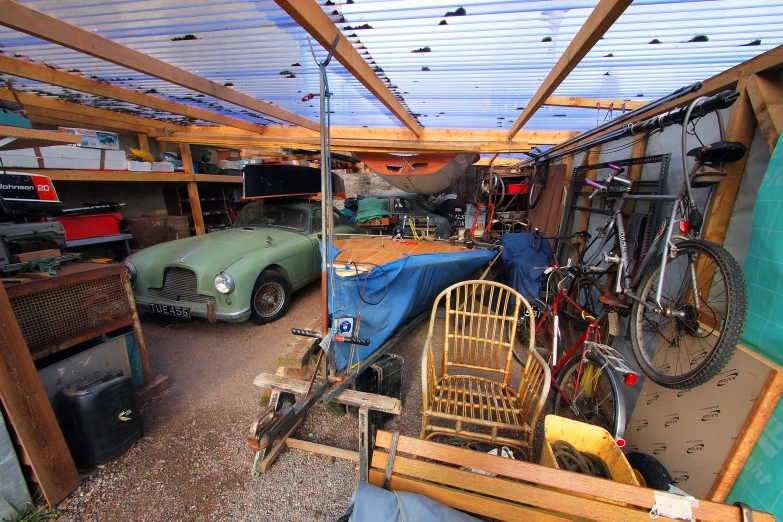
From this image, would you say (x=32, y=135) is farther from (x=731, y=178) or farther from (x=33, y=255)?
(x=731, y=178)

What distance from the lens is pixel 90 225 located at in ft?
15.8

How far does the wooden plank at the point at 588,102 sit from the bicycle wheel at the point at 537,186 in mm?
1636

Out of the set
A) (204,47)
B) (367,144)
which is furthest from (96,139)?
(367,144)

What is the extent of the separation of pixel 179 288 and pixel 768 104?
192 inches

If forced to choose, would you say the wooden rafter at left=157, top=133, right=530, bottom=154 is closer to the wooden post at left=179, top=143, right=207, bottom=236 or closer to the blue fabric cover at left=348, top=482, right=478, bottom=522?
the wooden post at left=179, top=143, right=207, bottom=236

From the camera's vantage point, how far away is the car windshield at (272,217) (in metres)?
4.80

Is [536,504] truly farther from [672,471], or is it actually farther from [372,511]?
[672,471]

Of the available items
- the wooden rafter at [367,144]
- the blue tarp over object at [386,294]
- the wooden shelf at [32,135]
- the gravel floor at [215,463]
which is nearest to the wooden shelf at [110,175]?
the wooden rafter at [367,144]

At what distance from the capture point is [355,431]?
232 centimetres

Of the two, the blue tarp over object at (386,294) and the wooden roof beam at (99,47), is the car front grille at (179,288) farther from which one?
the wooden roof beam at (99,47)

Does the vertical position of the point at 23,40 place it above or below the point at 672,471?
above

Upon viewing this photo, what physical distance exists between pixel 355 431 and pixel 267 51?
10.1ft

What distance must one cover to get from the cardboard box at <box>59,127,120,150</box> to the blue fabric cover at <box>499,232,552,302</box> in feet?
20.8

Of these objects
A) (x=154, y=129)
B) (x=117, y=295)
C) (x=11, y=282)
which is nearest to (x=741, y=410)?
(x=117, y=295)
